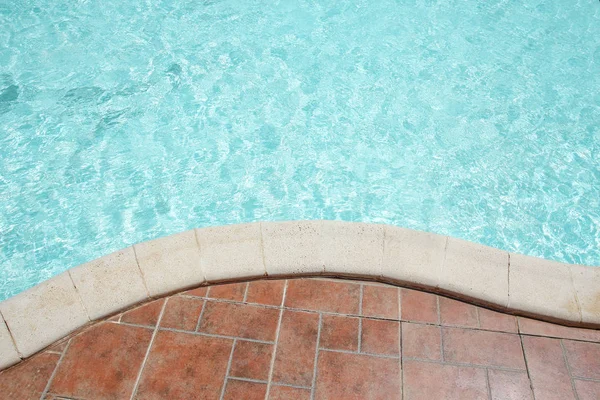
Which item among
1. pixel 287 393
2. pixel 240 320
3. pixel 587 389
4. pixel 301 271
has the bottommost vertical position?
pixel 587 389

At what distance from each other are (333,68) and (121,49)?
2.46 meters

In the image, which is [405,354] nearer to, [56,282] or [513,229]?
[513,229]

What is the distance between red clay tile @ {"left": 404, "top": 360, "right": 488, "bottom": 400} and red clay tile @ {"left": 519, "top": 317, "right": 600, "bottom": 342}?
467 millimetres

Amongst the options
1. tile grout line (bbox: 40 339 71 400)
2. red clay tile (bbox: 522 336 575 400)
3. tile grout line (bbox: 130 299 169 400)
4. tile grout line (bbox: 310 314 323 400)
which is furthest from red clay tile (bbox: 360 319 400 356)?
tile grout line (bbox: 40 339 71 400)

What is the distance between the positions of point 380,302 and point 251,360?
0.95m

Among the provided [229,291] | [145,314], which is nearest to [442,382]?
[229,291]

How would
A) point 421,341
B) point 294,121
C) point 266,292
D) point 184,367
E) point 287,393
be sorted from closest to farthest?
point 287,393
point 184,367
point 421,341
point 266,292
point 294,121

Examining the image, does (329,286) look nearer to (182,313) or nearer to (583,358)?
(182,313)

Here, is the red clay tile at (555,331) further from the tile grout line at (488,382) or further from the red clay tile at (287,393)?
the red clay tile at (287,393)

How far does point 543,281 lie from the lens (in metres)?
3.69

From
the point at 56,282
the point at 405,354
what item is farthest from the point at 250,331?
the point at 56,282

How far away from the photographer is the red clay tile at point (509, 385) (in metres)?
3.28

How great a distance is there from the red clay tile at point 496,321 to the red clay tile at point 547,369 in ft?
0.36

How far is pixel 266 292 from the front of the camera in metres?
3.71
